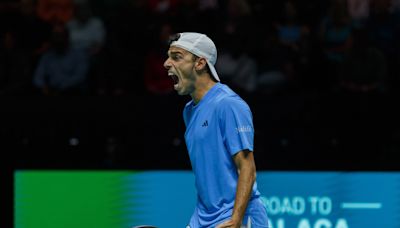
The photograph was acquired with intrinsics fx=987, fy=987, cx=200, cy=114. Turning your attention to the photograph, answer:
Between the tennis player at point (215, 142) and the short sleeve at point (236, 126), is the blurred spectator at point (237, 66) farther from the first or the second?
the short sleeve at point (236, 126)

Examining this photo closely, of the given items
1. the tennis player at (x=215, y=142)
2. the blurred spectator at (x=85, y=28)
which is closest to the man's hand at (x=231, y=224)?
the tennis player at (x=215, y=142)

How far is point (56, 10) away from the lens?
11.4 meters

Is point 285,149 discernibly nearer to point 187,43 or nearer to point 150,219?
point 150,219

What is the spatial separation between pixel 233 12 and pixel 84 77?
173 centimetres

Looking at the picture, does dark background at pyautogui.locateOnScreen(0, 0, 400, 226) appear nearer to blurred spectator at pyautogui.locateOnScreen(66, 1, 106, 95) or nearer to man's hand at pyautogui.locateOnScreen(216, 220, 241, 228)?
blurred spectator at pyautogui.locateOnScreen(66, 1, 106, 95)

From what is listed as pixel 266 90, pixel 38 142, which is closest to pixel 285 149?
pixel 266 90

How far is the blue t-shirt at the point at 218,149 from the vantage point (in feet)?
15.0

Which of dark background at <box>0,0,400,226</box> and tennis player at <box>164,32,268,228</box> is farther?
dark background at <box>0,0,400,226</box>

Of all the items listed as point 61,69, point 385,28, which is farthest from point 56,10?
point 385,28

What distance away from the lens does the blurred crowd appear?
399 inches

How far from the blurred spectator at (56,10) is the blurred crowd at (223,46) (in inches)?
3.2

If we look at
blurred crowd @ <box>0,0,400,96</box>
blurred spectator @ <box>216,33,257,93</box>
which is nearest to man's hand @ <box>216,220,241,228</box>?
blurred crowd @ <box>0,0,400,96</box>

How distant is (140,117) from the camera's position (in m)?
9.49

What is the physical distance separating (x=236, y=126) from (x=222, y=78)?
216 inches
